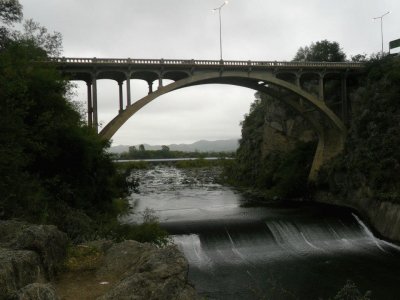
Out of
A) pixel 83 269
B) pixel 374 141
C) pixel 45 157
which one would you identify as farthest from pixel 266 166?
pixel 83 269

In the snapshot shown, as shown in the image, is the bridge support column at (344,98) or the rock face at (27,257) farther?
the bridge support column at (344,98)

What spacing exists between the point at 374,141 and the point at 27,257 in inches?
1048

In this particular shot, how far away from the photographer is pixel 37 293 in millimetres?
4168

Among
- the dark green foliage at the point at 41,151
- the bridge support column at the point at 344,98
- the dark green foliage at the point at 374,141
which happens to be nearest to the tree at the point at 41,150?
the dark green foliage at the point at 41,151

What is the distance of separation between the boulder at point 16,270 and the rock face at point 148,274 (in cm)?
104

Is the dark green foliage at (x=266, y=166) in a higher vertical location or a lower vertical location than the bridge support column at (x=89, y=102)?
lower

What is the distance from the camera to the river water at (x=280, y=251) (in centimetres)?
1486

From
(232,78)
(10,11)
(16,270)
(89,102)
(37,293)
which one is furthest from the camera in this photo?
(232,78)

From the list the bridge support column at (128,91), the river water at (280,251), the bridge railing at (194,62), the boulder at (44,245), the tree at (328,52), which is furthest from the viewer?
the tree at (328,52)

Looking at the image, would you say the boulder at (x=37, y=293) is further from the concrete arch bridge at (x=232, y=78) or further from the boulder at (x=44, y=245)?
the concrete arch bridge at (x=232, y=78)

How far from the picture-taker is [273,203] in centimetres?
3269

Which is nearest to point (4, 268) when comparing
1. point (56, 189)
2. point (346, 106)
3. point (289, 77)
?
point (56, 189)

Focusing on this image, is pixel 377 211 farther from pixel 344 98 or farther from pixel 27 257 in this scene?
pixel 27 257

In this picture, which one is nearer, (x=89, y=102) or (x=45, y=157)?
(x=45, y=157)
